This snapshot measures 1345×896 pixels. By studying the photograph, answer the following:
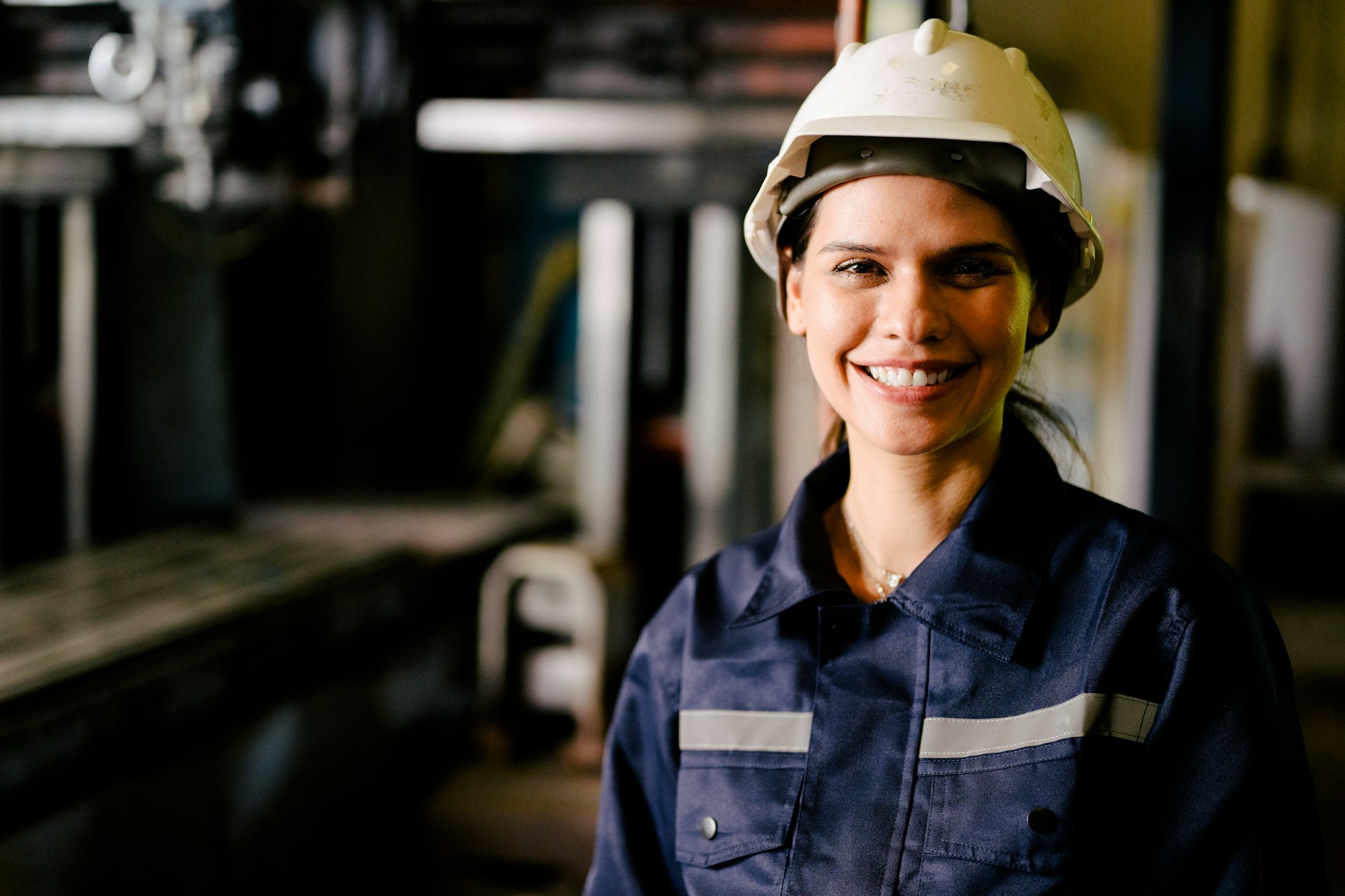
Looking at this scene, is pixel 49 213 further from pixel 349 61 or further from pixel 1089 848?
pixel 1089 848

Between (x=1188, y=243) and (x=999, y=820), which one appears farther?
(x=1188, y=243)

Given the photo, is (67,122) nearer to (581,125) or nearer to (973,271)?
(581,125)

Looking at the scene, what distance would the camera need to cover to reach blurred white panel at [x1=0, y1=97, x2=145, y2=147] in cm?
476

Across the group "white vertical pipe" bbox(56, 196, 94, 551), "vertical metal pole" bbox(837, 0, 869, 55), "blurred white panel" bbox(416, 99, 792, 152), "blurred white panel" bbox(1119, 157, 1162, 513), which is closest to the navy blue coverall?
"vertical metal pole" bbox(837, 0, 869, 55)

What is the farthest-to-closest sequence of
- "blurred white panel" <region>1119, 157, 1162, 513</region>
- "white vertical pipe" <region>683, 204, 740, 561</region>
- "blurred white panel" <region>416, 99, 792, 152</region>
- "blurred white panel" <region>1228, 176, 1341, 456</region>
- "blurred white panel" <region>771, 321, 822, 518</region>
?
"blurred white panel" <region>1228, 176, 1341, 456</region> → "white vertical pipe" <region>683, 204, 740, 561</region> → "blurred white panel" <region>771, 321, 822, 518</region> → "blurred white panel" <region>1119, 157, 1162, 513</region> → "blurred white panel" <region>416, 99, 792, 152</region>

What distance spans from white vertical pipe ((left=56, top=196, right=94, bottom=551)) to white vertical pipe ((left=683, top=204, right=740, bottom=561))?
2580 millimetres

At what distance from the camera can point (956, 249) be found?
1.26 metres

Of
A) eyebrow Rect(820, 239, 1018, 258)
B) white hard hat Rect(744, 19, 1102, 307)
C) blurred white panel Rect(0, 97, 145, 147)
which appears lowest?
eyebrow Rect(820, 239, 1018, 258)

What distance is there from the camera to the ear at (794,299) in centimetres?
149

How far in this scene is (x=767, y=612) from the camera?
140 cm

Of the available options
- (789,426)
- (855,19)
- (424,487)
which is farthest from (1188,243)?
(424,487)

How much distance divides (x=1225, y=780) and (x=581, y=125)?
397 cm

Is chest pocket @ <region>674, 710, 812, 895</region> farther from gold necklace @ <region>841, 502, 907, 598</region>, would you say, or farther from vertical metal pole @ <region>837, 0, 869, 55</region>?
vertical metal pole @ <region>837, 0, 869, 55</region>

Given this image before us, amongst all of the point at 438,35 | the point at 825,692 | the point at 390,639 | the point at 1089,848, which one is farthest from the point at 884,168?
the point at 438,35
